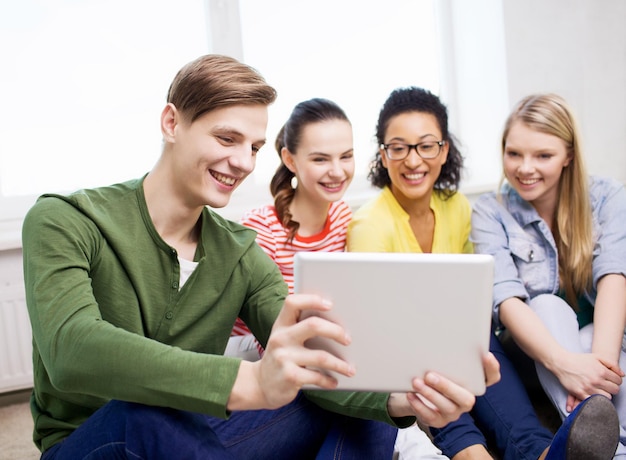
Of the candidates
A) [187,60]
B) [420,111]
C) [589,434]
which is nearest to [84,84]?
[187,60]

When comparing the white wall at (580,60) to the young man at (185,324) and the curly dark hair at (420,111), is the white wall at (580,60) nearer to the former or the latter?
A: the curly dark hair at (420,111)

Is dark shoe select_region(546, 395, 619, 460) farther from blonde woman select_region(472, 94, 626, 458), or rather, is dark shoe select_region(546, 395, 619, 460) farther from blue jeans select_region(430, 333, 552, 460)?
blonde woman select_region(472, 94, 626, 458)

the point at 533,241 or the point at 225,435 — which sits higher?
the point at 533,241

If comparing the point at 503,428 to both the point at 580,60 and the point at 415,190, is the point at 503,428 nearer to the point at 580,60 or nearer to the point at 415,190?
the point at 415,190

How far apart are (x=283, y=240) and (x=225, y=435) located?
0.79m

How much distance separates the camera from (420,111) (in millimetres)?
1807

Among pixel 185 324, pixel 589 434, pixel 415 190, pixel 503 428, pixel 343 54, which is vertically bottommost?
pixel 503 428

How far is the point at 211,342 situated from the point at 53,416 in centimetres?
30

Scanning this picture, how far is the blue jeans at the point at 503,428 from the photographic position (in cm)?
133

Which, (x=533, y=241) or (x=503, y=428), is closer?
(x=503, y=428)

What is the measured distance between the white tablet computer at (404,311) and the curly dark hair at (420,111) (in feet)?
3.63

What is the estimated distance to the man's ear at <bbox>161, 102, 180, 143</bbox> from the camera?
111cm

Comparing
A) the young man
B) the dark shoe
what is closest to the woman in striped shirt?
the young man

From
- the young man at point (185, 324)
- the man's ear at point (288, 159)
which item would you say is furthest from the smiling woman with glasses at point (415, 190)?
the young man at point (185, 324)
